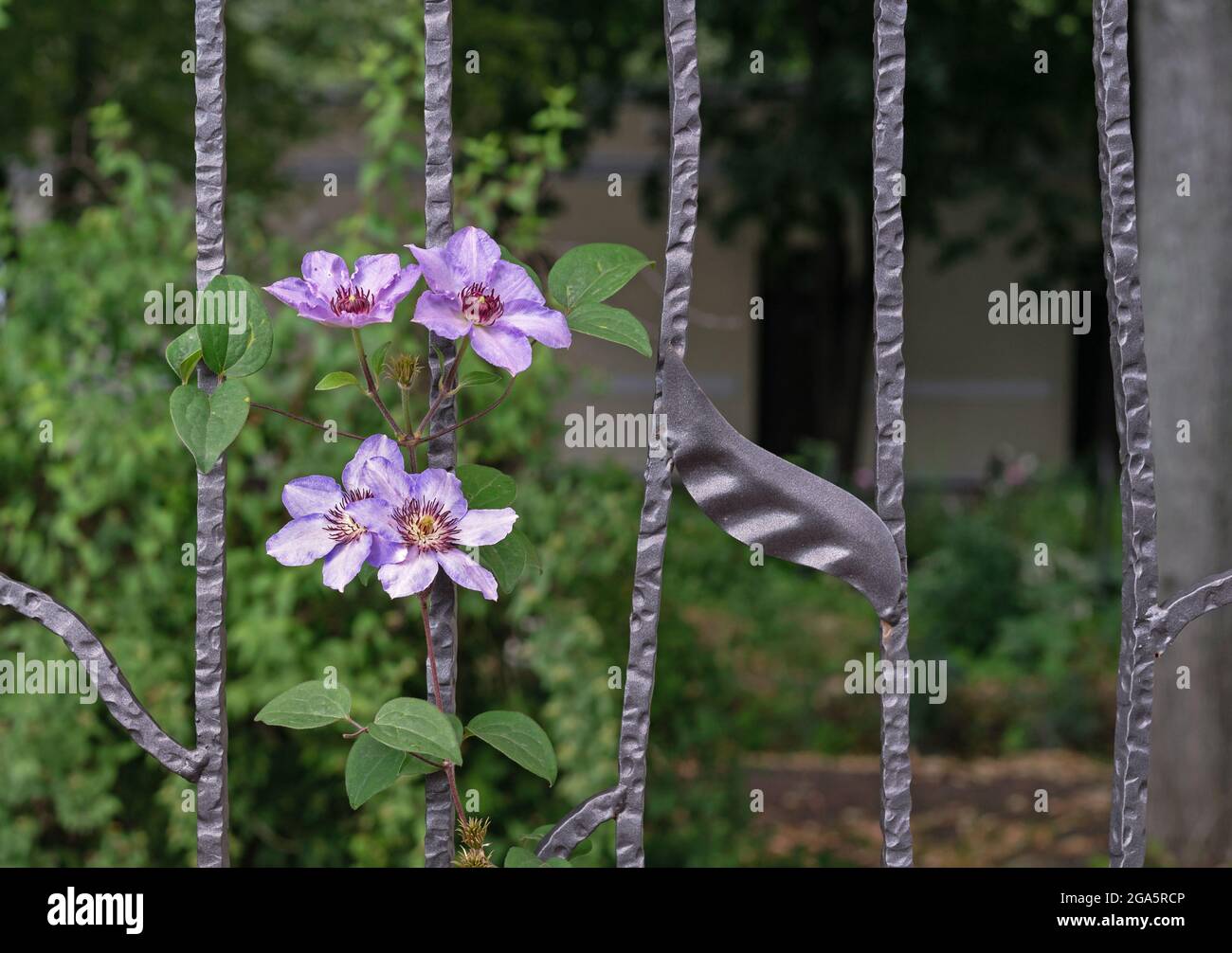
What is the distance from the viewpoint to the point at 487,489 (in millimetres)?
1250

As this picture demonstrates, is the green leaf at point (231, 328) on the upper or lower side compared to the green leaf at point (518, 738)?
upper

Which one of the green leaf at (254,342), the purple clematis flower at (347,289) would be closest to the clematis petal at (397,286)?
the purple clematis flower at (347,289)

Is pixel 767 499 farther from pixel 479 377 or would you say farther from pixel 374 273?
pixel 374 273

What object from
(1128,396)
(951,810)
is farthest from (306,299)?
(951,810)

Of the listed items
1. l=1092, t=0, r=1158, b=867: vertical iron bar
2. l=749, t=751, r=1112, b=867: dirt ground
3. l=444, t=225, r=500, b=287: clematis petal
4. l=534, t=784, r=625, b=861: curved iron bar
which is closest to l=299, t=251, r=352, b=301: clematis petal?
l=444, t=225, r=500, b=287: clematis petal

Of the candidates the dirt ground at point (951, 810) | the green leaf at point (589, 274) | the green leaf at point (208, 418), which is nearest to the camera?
the green leaf at point (208, 418)

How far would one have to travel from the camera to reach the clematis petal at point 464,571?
3.76 ft

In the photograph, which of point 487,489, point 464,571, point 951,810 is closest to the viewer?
point 464,571

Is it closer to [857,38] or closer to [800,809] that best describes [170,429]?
[800,809]

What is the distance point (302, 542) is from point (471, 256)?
1.02 ft

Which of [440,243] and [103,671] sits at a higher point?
[440,243]

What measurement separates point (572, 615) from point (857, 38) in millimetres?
5603

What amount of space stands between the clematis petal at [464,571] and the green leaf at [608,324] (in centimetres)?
24

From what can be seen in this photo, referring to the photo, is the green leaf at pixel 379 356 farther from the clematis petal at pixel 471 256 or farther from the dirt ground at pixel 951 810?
the dirt ground at pixel 951 810
